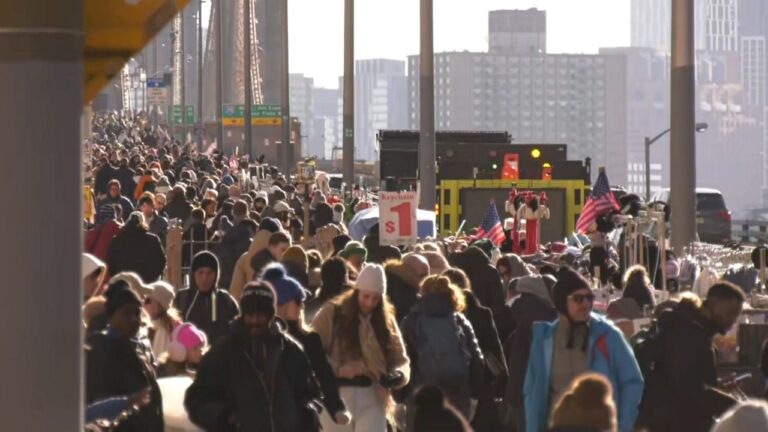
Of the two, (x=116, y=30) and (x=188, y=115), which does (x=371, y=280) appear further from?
(x=188, y=115)

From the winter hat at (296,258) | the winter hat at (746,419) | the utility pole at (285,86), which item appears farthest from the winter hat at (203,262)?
the utility pole at (285,86)

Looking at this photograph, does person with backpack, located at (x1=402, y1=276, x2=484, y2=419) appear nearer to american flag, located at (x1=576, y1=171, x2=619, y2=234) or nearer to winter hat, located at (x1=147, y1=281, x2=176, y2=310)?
winter hat, located at (x1=147, y1=281, x2=176, y2=310)

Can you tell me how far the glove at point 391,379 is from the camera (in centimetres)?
1092

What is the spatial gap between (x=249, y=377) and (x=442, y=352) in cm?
311

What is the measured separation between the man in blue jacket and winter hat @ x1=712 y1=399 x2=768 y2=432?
2.94m

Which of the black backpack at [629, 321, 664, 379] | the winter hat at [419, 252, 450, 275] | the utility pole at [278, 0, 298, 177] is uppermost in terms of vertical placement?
the utility pole at [278, 0, 298, 177]

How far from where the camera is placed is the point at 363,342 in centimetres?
1098

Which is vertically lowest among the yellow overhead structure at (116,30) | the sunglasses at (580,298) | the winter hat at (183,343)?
the winter hat at (183,343)

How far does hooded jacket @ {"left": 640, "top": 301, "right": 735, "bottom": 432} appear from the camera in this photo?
34.0 ft

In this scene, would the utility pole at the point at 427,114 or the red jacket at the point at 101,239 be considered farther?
the utility pole at the point at 427,114

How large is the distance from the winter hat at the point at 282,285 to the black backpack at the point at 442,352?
1.53 m

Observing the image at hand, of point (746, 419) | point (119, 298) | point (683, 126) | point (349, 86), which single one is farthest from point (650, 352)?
point (349, 86)

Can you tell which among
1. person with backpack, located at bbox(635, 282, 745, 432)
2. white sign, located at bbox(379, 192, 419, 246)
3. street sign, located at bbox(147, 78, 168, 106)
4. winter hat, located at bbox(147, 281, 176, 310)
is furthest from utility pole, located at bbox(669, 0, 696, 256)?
street sign, located at bbox(147, 78, 168, 106)

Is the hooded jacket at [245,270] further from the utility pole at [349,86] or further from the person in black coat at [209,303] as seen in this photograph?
the utility pole at [349,86]
